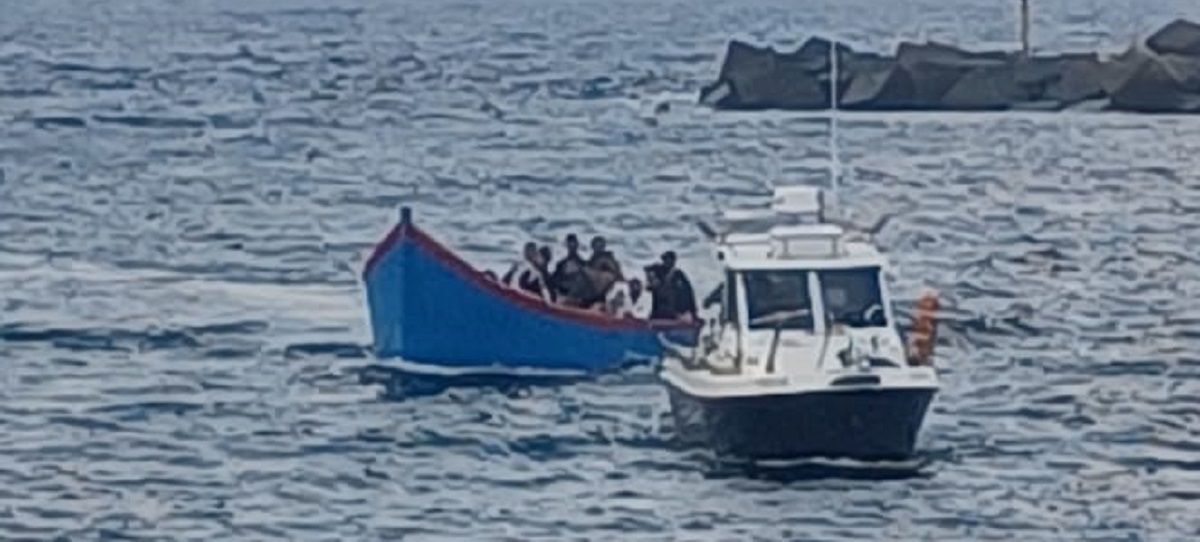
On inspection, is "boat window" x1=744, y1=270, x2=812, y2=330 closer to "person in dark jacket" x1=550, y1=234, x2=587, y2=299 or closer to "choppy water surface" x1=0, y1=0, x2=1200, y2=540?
"choppy water surface" x1=0, y1=0, x2=1200, y2=540

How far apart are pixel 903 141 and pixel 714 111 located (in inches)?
721

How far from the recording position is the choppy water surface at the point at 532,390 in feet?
147

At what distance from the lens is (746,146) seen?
106875mm

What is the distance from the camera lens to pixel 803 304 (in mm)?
45188

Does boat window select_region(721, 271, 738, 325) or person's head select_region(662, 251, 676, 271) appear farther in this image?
person's head select_region(662, 251, 676, 271)

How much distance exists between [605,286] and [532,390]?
148 cm

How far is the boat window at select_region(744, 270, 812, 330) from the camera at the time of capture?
45094 mm

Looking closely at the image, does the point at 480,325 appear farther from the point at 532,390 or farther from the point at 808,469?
the point at 808,469

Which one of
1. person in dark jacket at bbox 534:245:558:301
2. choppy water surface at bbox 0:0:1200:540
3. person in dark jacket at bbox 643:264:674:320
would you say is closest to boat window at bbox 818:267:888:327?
choppy water surface at bbox 0:0:1200:540

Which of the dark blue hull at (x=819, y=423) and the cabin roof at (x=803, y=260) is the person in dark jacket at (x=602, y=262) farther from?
the dark blue hull at (x=819, y=423)

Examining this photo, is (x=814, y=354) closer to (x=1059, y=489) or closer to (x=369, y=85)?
(x=1059, y=489)

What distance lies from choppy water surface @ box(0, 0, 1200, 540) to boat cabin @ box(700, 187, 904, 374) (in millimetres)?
1269

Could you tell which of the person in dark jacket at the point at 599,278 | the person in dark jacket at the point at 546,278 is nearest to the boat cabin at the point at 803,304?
the person in dark jacket at the point at 599,278

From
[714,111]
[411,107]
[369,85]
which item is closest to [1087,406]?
[714,111]
